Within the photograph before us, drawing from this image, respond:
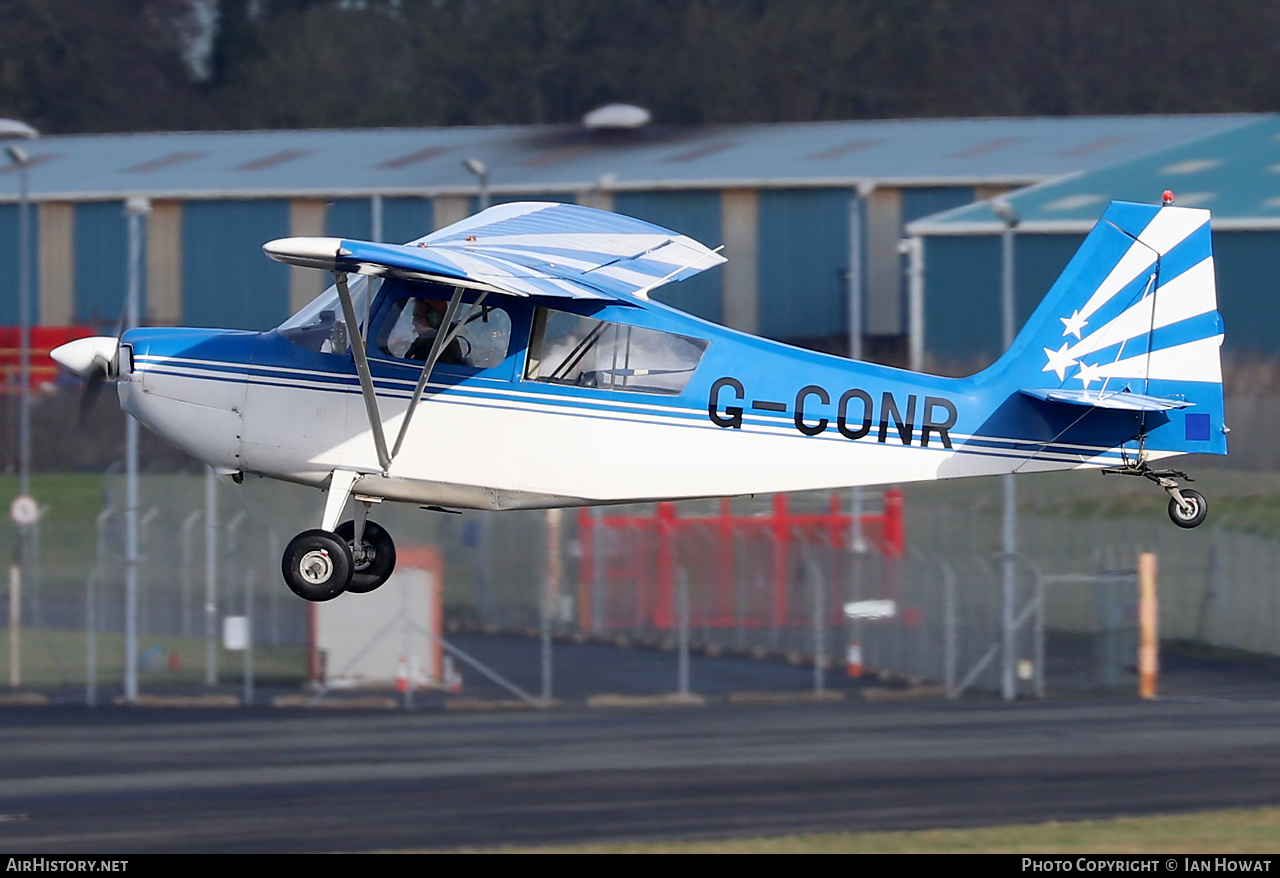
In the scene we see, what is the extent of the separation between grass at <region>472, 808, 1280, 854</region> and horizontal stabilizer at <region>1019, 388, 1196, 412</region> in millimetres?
9536

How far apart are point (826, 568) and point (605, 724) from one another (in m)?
6.53

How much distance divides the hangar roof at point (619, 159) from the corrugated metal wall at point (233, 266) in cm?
40

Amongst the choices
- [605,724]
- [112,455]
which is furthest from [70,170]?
[605,724]

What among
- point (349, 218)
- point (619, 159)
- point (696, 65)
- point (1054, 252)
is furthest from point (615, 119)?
point (696, 65)

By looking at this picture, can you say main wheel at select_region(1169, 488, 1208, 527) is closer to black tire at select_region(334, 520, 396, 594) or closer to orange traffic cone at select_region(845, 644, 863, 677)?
black tire at select_region(334, 520, 396, 594)

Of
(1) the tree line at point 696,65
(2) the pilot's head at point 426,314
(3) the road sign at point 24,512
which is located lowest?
(3) the road sign at point 24,512

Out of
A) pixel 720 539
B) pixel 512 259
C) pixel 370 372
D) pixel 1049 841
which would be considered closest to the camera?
pixel 370 372

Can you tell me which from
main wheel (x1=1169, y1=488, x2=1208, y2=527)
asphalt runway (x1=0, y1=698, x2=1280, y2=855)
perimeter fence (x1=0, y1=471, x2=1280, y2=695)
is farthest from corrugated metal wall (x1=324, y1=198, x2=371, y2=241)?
main wheel (x1=1169, y1=488, x2=1208, y2=527)

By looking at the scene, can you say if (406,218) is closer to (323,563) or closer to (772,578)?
(772,578)

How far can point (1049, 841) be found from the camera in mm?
22922

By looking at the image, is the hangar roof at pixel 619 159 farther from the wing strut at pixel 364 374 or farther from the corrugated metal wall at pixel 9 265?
the wing strut at pixel 364 374

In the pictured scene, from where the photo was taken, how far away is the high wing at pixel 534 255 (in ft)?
36.3

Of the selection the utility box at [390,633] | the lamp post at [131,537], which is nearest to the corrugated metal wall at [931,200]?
the utility box at [390,633]

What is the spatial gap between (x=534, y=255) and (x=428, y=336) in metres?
1.21
